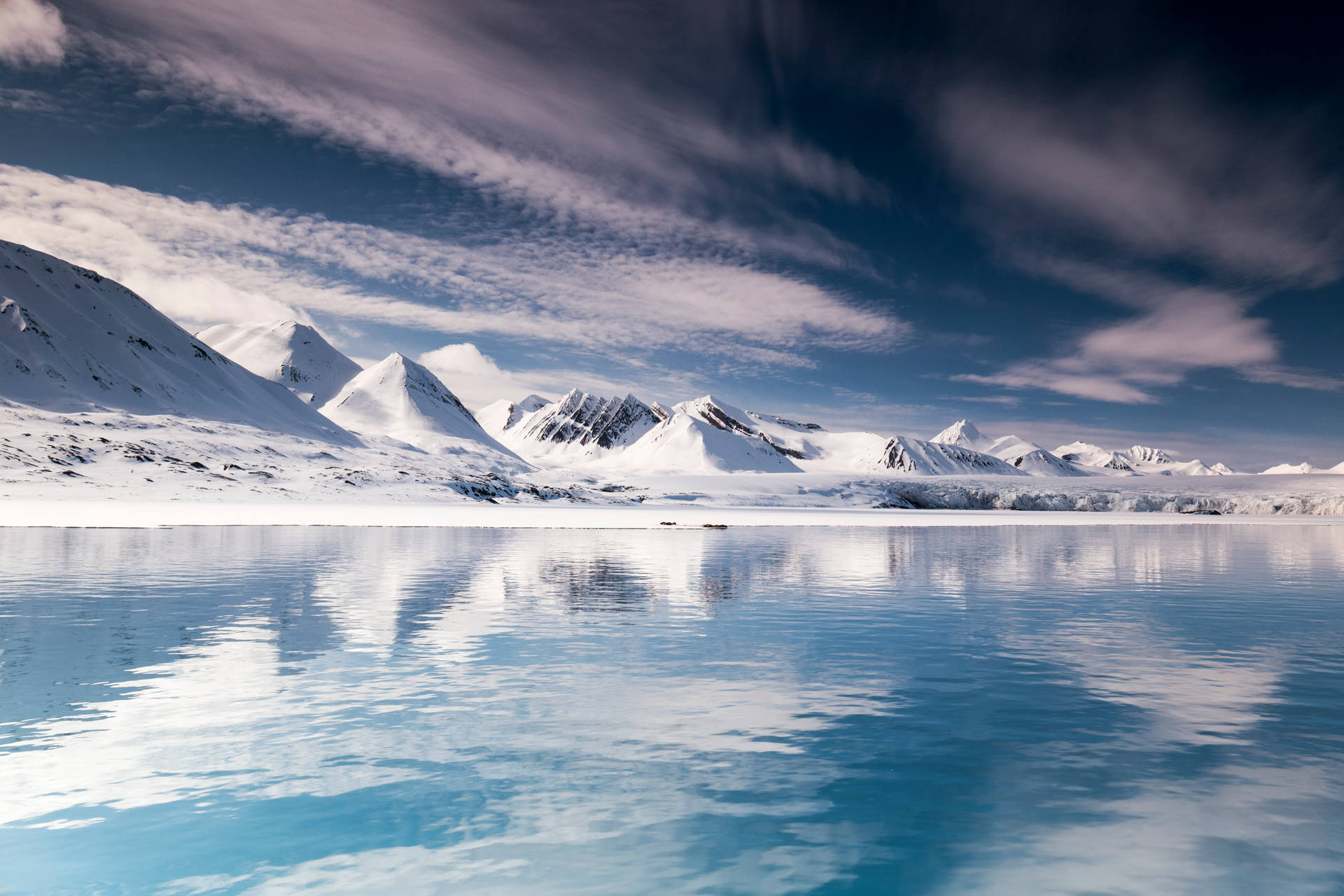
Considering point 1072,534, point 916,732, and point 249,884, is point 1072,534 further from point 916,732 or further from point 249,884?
point 249,884

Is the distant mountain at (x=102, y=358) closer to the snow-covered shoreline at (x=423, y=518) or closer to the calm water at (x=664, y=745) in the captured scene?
the snow-covered shoreline at (x=423, y=518)

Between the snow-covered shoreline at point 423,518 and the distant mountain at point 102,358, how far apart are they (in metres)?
76.2

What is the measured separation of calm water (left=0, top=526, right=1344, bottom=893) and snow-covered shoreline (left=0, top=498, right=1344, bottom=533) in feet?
149

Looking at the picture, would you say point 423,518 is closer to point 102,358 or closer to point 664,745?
point 664,745

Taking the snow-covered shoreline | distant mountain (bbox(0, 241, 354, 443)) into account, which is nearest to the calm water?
the snow-covered shoreline

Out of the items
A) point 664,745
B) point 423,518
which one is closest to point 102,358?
point 423,518

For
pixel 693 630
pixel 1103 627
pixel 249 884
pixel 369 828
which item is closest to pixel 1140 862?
pixel 369 828

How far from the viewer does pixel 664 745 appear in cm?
1018

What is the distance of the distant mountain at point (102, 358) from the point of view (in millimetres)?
148250

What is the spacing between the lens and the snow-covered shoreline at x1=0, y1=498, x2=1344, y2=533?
6506cm

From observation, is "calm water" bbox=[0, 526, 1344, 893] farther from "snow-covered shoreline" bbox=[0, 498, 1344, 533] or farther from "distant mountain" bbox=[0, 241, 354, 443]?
"distant mountain" bbox=[0, 241, 354, 443]

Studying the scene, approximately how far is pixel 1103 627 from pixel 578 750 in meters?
14.5

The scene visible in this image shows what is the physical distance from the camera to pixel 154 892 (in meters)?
6.63

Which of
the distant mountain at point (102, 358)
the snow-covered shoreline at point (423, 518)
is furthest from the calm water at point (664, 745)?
the distant mountain at point (102, 358)
